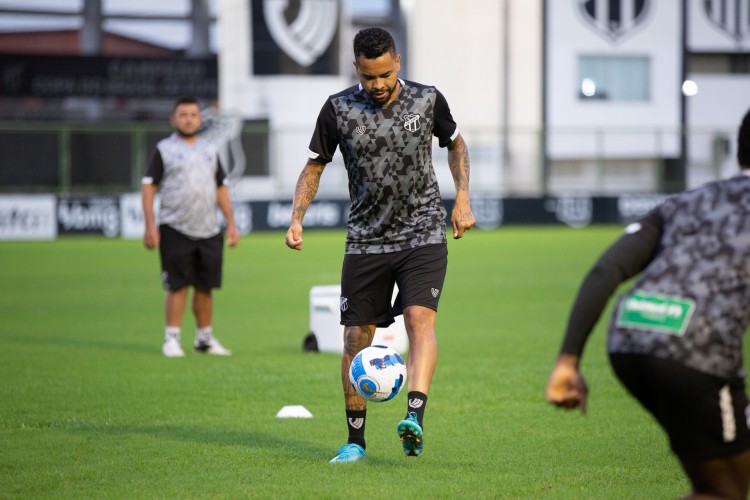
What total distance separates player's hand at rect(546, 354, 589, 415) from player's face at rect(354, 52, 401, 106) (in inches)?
110

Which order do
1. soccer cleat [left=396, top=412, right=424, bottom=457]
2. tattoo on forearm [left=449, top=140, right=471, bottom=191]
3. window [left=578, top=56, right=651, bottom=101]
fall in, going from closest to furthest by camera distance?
soccer cleat [left=396, top=412, right=424, bottom=457], tattoo on forearm [left=449, top=140, right=471, bottom=191], window [left=578, top=56, right=651, bottom=101]

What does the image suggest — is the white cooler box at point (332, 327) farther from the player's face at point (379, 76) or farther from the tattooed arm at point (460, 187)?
the player's face at point (379, 76)

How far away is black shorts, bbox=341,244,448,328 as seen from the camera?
258 inches

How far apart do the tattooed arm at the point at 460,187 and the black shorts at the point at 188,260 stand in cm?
469

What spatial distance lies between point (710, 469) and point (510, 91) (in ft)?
139

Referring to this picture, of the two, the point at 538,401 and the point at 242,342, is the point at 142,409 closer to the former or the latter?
the point at 538,401

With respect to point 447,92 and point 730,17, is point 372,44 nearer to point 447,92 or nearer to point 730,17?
point 447,92

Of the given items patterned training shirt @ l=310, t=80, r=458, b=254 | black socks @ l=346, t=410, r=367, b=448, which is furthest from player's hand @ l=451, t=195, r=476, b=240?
Answer: black socks @ l=346, t=410, r=367, b=448

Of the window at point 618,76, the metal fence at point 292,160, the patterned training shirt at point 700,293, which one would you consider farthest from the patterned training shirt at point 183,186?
the window at point 618,76

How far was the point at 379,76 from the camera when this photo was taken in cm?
634

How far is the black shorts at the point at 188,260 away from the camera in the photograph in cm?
1116

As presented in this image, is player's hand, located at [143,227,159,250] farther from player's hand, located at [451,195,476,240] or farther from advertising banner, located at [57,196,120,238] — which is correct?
advertising banner, located at [57,196,120,238]

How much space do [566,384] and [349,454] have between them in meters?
2.84

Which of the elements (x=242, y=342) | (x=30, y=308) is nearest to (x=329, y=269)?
(x=30, y=308)
